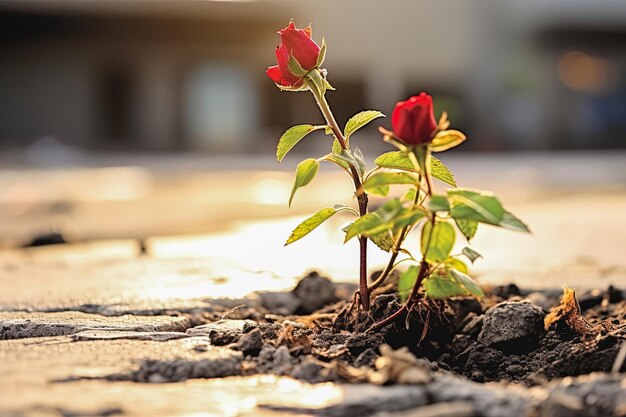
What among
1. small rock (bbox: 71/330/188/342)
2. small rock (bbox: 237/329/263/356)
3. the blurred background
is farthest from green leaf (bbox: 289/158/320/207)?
the blurred background

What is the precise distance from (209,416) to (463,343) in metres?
0.69

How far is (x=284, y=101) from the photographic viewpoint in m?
19.8

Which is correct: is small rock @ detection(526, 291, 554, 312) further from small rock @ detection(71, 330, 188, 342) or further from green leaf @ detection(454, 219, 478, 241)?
small rock @ detection(71, 330, 188, 342)

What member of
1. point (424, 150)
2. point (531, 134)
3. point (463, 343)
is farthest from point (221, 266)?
point (531, 134)

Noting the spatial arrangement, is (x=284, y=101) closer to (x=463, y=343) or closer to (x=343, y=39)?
(x=343, y=39)

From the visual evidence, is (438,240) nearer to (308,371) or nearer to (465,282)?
(465,282)

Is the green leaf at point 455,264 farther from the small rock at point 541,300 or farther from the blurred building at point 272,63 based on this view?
the blurred building at point 272,63

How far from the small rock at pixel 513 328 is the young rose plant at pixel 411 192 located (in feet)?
0.47

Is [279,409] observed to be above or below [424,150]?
below

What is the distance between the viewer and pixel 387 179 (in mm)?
1453

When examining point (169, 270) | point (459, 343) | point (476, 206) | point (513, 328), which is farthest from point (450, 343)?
point (169, 270)

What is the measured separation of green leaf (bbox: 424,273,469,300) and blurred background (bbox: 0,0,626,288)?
34.3 feet

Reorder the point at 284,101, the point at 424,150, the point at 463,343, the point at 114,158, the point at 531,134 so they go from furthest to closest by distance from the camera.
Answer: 1. the point at 531,134
2. the point at 284,101
3. the point at 114,158
4. the point at 463,343
5. the point at 424,150

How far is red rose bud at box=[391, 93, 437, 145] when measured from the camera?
1372 mm
